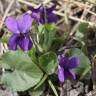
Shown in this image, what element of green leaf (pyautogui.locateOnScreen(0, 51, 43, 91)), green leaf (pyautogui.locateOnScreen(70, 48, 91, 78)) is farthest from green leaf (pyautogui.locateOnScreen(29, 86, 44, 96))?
green leaf (pyautogui.locateOnScreen(70, 48, 91, 78))

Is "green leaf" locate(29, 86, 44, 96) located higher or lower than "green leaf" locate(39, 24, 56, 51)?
lower

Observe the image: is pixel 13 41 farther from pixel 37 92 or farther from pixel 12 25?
pixel 37 92

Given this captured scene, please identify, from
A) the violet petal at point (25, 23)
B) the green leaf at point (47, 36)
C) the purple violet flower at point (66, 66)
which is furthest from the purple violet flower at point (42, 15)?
the purple violet flower at point (66, 66)

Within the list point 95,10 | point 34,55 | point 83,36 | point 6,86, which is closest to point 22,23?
point 34,55

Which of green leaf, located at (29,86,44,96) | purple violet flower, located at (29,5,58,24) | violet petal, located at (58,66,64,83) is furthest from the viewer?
purple violet flower, located at (29,5,58,24)

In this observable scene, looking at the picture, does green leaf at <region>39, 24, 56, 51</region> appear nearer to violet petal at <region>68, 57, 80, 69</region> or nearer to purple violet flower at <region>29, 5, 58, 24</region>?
purple violet flower at <region>29, 5, 58, 24</region>

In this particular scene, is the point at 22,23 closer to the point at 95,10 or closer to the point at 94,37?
the point at 94,37
